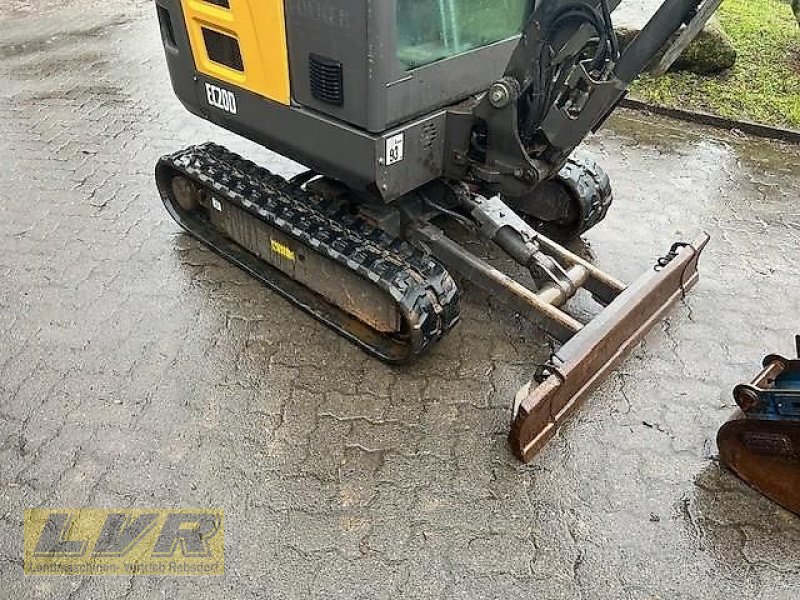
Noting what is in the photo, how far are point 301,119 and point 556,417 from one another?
1.62 meters

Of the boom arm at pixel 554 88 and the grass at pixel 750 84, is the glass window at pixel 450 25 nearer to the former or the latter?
the boom arm at pixel 554 88

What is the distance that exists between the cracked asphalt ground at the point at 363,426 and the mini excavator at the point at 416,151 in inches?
7.8

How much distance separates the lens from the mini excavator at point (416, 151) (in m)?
2.88

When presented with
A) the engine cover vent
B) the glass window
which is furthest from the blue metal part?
the engine cover vent

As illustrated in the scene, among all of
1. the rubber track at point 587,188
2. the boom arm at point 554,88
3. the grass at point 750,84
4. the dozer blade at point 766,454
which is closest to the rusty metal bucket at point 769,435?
the dozer blade at point 766,454

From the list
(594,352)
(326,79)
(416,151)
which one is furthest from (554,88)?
(594,352)

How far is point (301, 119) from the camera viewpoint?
10.8ft

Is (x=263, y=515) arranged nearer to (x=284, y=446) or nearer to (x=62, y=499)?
(x=284, y=446)

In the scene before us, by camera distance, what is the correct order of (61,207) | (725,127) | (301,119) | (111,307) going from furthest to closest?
(725,127), (61,207), (111,307), (301,119)

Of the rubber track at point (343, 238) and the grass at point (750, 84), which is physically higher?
the rubber track at point (343, 238)

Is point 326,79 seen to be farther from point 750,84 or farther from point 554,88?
point 750,84

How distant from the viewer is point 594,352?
307 centimetres

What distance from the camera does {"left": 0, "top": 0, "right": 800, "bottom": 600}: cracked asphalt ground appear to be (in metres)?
2.62

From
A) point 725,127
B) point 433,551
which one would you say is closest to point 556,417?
point 433,551
